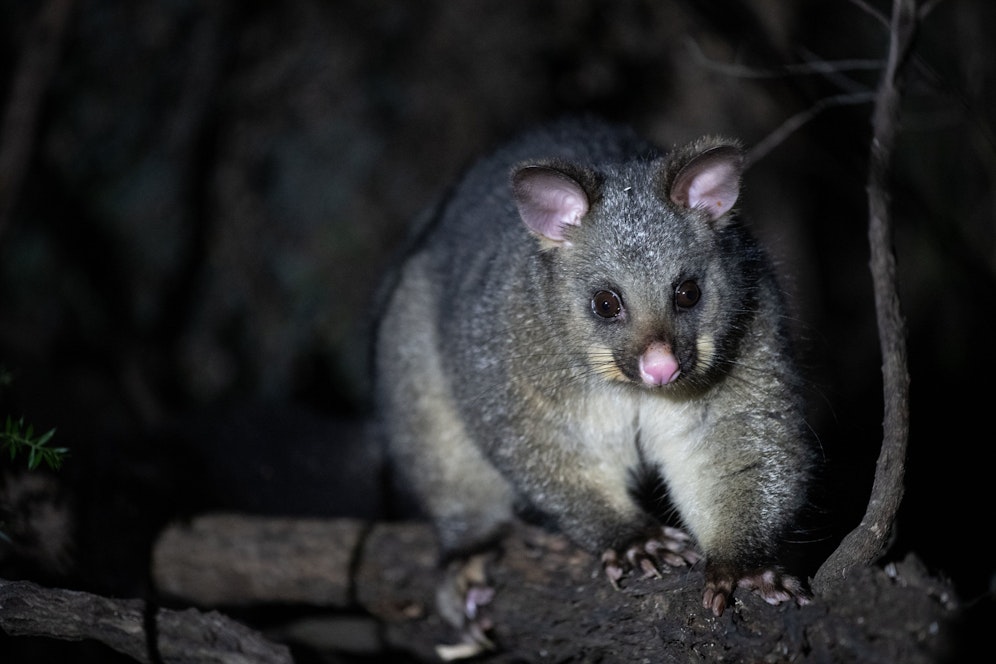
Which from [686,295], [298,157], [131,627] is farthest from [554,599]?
[298,157]

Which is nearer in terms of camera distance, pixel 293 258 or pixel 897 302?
pixel 897 302

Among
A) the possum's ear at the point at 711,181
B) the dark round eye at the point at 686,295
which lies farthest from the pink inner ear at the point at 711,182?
the dark round eye at the point at 686,295

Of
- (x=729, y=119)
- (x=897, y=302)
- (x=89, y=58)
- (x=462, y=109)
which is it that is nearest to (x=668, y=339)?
(x=897, y=302)

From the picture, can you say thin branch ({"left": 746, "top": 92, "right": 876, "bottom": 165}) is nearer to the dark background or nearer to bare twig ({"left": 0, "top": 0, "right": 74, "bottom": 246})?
the dark background

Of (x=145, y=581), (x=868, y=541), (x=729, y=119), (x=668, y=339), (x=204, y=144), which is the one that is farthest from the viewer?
(x=204, y=144)

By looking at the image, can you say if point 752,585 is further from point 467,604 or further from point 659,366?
point 467,604

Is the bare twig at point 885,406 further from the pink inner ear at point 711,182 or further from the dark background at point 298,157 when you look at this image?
the dark background at point 298,157

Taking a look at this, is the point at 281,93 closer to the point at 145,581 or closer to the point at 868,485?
the point at 145,581
